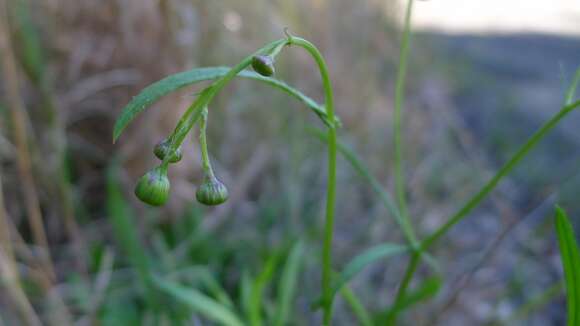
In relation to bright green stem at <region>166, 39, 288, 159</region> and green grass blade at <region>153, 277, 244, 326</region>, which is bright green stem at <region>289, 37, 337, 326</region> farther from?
green grass blade at <region>153, 277, 244, 326</region>

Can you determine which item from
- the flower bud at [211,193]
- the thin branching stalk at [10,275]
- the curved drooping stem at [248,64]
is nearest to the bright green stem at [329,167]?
the curved drooping stem at [248,64]

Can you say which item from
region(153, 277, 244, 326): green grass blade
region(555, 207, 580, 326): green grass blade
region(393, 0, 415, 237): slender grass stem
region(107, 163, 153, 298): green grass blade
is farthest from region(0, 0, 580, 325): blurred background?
region(555, 207, 580, 326): green grass blade

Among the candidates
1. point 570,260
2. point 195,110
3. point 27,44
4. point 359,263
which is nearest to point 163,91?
point 195,110

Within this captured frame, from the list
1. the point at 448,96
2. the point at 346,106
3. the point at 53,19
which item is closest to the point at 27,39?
the point at 53,19

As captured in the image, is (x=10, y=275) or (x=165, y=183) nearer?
(x=165, y=183)

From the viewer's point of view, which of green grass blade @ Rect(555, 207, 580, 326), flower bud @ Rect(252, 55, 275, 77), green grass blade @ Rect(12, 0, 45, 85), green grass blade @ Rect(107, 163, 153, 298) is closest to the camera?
flower bud @ Rect(252, 55, 275, 77)

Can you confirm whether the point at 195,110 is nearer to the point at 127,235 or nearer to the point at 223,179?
the point at 127,235

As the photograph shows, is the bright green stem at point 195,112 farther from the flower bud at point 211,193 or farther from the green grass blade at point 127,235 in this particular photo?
the green grass blade at point 127,235
